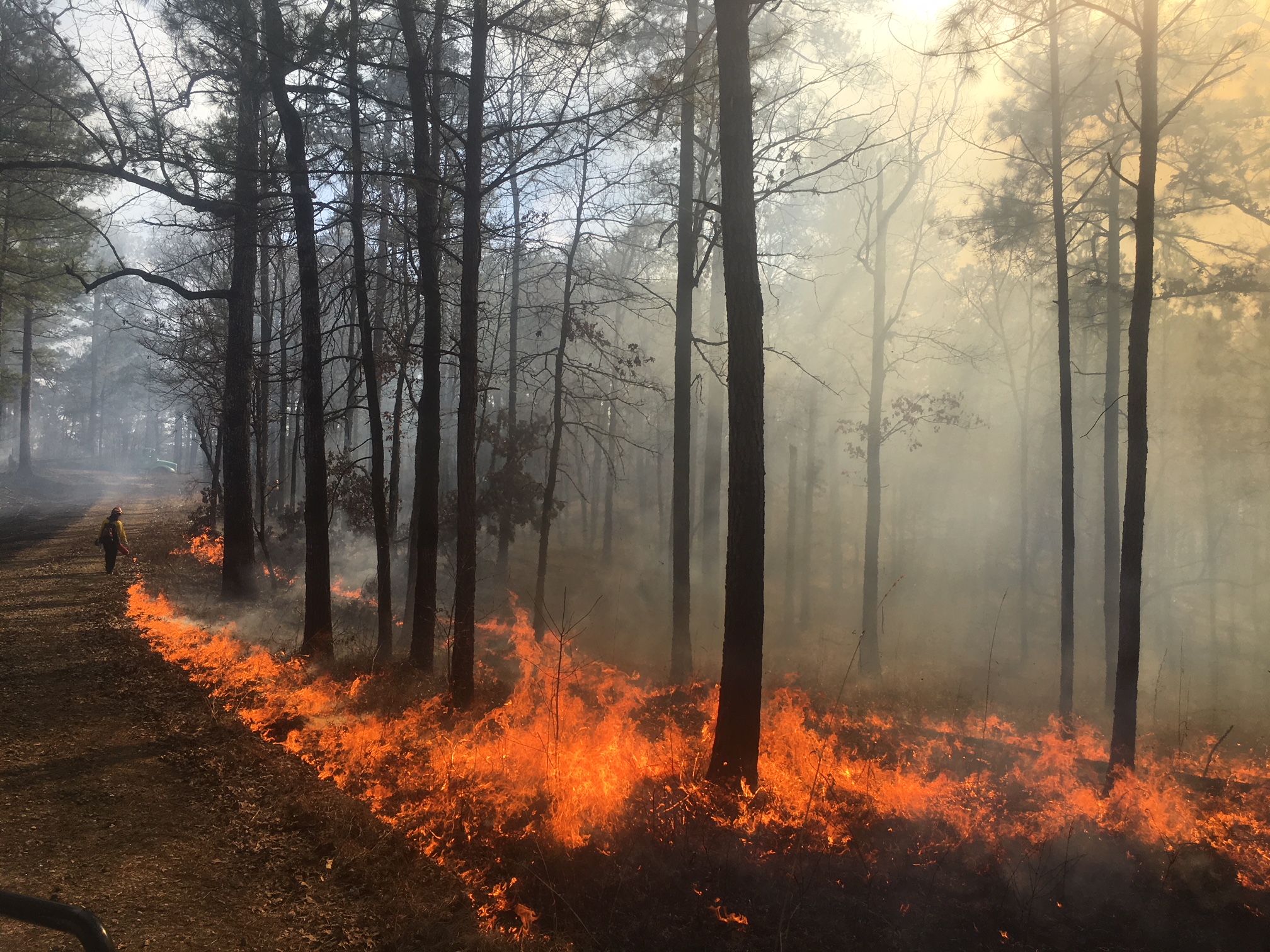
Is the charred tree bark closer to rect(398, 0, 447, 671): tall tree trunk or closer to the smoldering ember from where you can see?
the smoldering ember

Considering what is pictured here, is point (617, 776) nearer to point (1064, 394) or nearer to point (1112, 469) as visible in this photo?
point (1064, 394)

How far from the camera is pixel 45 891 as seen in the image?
484cm

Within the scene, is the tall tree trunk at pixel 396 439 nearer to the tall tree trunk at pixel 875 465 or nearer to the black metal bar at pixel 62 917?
the tall tree trunk at pixel 875 465

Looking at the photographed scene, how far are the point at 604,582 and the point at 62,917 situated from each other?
23166 millimetres

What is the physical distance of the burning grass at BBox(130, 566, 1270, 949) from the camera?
6004 millimetres

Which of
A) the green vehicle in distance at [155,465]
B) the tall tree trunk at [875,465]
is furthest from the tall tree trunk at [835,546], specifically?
the green vehicle in distance at [155,465]

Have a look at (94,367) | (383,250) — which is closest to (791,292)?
(383,250)

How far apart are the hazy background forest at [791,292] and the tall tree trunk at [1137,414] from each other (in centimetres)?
52

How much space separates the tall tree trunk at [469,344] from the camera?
31.0 feet

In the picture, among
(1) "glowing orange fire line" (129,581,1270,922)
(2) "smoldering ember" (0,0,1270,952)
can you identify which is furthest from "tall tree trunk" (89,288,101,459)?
(1) "glowing orange fire line" (129,581,1270,922)

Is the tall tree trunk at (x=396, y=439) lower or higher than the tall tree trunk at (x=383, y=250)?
lower

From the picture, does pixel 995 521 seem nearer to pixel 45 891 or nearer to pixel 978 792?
pixel 978 792

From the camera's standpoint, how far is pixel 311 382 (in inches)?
474

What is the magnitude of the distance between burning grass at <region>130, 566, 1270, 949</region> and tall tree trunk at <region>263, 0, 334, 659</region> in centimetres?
126
